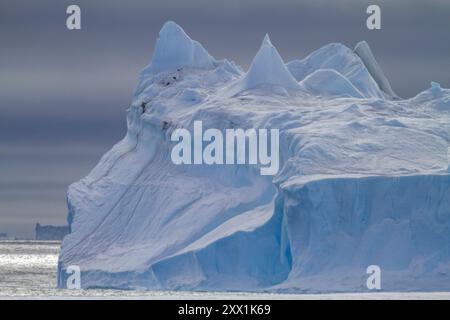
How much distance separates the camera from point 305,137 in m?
23.3

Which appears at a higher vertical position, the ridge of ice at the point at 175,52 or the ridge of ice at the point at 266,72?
the ridge of ice at the point at 175,52

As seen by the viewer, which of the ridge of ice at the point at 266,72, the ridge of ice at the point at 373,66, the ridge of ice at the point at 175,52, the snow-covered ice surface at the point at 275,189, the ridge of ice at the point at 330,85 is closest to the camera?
the snow-covered ice surface at the point at 275,189

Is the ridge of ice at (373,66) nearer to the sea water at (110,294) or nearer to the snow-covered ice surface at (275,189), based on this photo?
the snow-covered ice surface at (275,189)

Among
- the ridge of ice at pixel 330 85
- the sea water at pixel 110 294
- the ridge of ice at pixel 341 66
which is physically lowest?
the sea water at pixel 110 294

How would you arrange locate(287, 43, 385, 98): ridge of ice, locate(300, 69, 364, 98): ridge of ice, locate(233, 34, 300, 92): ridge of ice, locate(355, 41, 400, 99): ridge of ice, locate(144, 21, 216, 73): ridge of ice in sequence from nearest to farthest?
1. locate(233, 34, 300, 92): ridge of ice
2. locate(300, 69, 364, 98): ridge of ice
3. locate(287, 43, 385, 98): ridge of ice
4. locate(144, 21, 216, 73): ridge of ice
5. locate(355, 41, 400, 99): ridge of ice

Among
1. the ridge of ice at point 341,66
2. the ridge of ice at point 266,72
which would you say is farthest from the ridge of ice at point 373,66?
the ridge of ice at point 266,72

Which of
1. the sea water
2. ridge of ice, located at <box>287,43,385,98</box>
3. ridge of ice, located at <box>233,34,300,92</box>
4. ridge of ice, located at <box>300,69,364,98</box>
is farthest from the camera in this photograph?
ridge of ice, located at <box>287,43,385,98</box>

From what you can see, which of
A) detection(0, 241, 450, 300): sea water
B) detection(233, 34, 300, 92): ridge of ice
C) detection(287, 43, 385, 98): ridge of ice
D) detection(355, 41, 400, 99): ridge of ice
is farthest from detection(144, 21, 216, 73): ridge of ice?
detection(0, 241, 450, 300): sea water

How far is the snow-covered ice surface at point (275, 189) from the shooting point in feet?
69.5

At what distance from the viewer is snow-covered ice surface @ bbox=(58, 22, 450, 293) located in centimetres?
2119

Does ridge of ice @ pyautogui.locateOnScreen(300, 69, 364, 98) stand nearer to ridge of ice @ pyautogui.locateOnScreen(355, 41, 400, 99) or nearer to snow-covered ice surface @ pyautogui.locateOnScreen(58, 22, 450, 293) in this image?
snow-covered ice surface @ pyautogui.locateOnScreen(58, 22, 450, 293)

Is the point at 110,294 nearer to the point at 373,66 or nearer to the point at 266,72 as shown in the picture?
the point at 266,72

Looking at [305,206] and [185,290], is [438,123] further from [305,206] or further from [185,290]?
[185,290]

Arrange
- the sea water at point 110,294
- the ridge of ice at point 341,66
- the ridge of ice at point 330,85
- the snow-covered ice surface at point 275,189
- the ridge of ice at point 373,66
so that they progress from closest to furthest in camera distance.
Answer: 1. the sea water at point 110,294
2. the snow-covered ice surface at point 275,189
3. the ridge of ice at point 330,85
4. the ridge of ice at point 341,66
5. the ridge of ice at point 373,66
